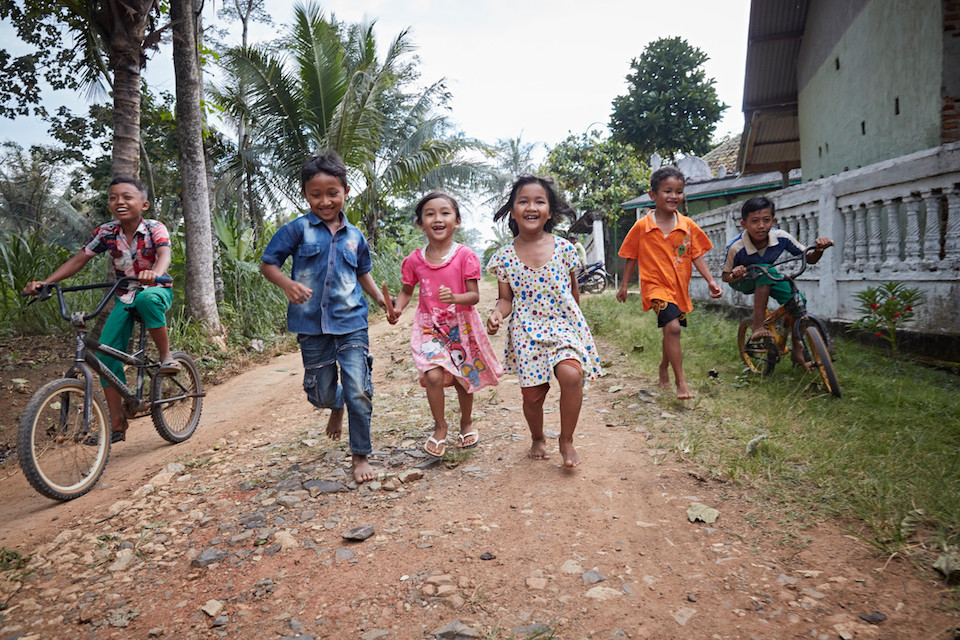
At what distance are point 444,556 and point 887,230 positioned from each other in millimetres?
5619

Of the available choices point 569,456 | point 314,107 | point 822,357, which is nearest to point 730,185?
Answer: point 314,107

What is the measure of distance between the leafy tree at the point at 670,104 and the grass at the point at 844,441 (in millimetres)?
20534

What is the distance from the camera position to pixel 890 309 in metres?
4.73

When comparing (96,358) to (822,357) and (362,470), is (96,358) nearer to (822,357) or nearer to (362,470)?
(362,470)

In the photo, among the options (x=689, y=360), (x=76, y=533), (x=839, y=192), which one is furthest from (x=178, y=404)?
(x=839, y=192)

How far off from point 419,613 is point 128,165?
5980 millimetres

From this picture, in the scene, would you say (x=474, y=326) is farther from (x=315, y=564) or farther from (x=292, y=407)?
(x=292, y=407)

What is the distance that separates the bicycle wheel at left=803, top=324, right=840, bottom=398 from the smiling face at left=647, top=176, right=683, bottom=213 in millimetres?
1303

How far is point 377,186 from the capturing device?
1486 centimetres

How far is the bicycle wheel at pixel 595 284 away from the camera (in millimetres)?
15130

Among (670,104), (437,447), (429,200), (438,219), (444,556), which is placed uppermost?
(670,104)

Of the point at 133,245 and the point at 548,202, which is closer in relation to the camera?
the point at 548,202

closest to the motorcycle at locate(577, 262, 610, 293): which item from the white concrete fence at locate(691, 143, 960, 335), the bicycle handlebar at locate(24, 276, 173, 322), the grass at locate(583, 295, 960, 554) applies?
the white concrete fence at locate(691, 143, 960, 335)

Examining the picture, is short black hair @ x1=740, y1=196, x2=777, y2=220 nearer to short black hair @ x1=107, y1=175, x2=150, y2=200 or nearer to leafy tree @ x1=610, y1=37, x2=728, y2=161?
short black hair @ x1=107, y1=175, x2=150, y2=200
